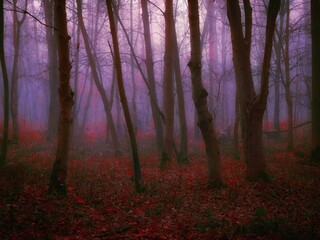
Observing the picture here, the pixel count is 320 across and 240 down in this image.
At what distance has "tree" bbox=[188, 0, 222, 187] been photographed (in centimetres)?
851

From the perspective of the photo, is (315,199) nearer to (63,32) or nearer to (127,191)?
(127,191)

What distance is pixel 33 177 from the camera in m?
9.30

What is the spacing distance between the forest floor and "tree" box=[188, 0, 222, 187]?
2.01 feet

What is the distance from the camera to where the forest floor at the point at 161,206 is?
220 inches

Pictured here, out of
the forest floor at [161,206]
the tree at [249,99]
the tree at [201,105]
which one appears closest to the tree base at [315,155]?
the forest floor at [161,206]

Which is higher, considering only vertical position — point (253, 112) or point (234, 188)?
point (253, 112)

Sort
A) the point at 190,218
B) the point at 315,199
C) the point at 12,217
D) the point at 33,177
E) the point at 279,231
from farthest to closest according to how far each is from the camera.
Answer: the point at 33,177 → the point at 315,199 → the point at 190,218 → the point at 12,217 → the point at 279,231

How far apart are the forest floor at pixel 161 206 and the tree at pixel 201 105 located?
24.1 inches

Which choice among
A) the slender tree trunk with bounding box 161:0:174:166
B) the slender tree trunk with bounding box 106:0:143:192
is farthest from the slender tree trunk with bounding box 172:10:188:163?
the slender tree trunk with bounding box 106:0:143:192

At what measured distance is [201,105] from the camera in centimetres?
850

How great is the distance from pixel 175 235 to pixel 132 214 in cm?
152

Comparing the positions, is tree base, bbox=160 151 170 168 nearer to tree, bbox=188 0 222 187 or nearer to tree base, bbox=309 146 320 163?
tree, bbox=188 0 222 187

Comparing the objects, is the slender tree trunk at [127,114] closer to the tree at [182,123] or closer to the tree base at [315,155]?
the tree at [182,123]

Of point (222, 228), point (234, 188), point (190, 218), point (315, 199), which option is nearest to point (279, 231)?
point (222, 228)
